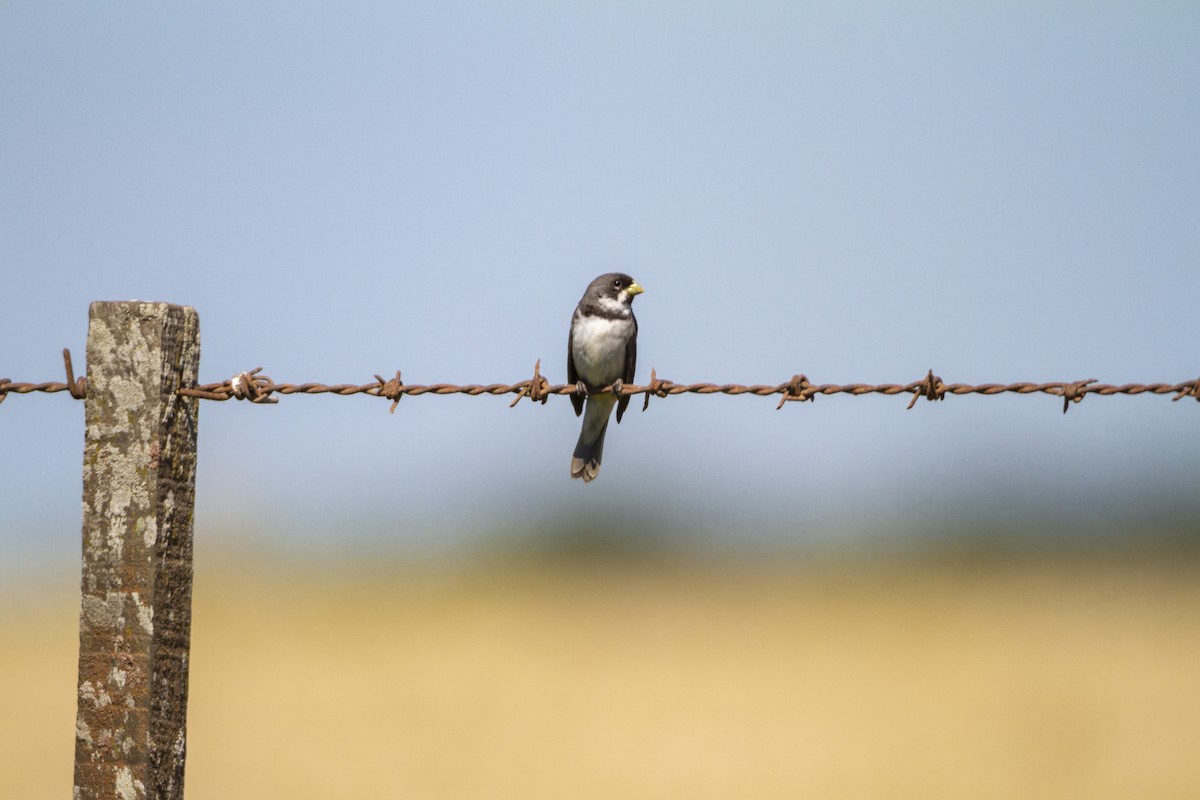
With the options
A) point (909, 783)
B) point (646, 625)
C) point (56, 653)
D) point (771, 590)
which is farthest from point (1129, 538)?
point (56, 653)

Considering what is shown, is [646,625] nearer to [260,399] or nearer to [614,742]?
[614,742]

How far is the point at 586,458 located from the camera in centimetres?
900

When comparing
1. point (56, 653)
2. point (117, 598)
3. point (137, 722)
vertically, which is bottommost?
point (56, 653)

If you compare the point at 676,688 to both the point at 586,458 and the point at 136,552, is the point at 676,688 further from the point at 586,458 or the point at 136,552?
the point at 136,552

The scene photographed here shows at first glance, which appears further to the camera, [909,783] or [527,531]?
[527,531]

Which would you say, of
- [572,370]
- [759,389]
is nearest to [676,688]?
[572,370]

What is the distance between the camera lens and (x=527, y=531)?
125 ft

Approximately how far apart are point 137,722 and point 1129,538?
3159cm

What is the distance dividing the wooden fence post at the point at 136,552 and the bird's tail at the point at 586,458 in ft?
16.6

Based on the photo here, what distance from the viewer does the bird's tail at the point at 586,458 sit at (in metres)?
8.94

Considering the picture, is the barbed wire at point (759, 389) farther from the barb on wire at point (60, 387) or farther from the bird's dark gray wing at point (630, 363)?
the bird's dark gray wing at point (630, 363)

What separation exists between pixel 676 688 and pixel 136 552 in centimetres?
1591

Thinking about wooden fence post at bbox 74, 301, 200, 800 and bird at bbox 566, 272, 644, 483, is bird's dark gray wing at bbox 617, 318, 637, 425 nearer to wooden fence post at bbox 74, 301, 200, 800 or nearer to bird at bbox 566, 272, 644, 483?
bird at bbox 566, 272, 644, 483

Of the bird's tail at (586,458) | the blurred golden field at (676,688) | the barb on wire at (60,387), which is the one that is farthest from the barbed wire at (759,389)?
the blurred golden field at (676,688)
